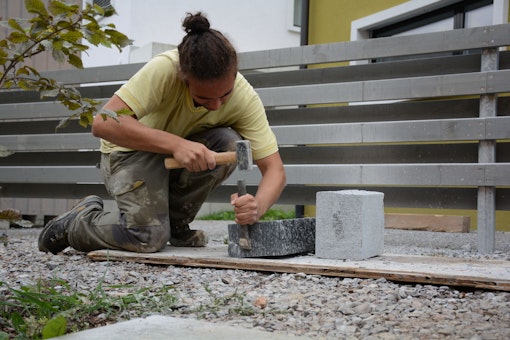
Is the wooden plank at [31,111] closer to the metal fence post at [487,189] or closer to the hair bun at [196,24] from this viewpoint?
the hair bun at [196,24]

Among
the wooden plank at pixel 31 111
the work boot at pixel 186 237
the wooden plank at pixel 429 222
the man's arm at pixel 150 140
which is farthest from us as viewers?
→ the wooden plank at pixel 429 222

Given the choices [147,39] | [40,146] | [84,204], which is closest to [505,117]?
[84,204]

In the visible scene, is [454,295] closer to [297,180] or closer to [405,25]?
[297,180]

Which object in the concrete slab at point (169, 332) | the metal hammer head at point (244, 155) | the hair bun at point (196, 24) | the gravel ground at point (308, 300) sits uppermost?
the hair bun at point (196, 24)

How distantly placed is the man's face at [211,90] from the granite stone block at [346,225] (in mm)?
686

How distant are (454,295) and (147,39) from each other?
1062 cm

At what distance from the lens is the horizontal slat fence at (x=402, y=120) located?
3.88 meters

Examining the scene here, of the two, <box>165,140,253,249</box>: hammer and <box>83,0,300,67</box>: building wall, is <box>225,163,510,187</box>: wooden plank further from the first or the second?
<box>83,0,300,67</box>: building wall

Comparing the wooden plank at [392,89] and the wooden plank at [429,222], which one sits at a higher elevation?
the wooden plank at [392,89]

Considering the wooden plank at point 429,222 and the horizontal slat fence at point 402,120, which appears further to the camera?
the wooden plank at point 429,222

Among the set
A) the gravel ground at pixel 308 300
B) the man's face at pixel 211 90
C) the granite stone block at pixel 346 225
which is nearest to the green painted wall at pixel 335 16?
the granite stone block at pixel 346 225

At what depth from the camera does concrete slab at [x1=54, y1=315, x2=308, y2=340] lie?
161 centimetres

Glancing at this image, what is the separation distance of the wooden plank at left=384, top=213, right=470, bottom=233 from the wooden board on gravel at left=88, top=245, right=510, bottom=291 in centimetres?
299

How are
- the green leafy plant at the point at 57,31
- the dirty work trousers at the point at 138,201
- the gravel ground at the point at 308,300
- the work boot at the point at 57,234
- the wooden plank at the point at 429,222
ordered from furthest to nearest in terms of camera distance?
the wooden plank at the point at 429,222 → the work boot at the point at 57,234 → the dirty work trousers at the point at 138,201 → the gravel ground at the point at 308,300 → the green leafy plant at the point at 57,31
